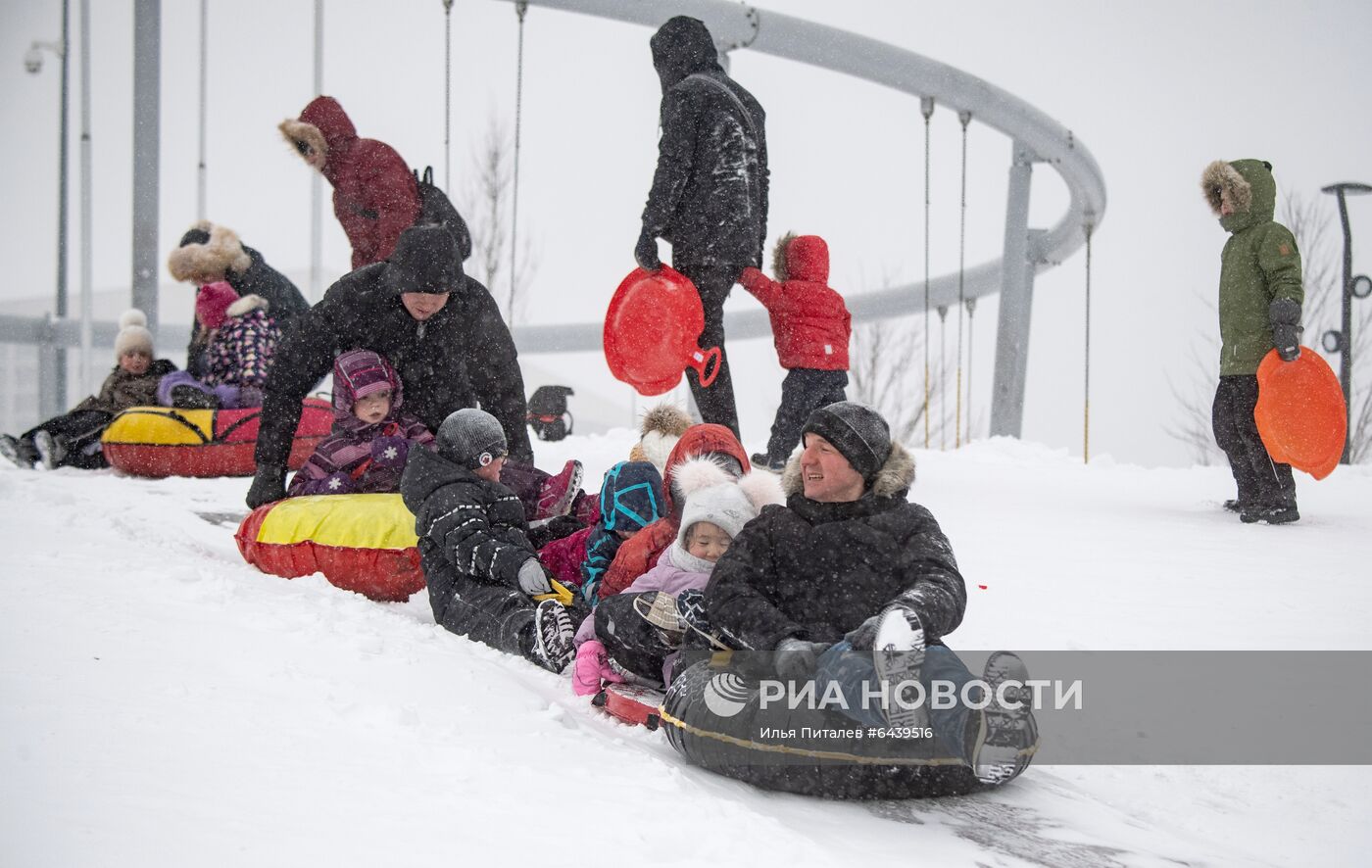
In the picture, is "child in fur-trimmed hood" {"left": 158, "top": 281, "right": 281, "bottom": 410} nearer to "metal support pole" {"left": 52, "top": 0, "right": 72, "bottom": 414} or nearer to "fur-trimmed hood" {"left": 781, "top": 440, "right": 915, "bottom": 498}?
"fur-trimmed hood" {"left": 781, "top": 440, "right": 915, "bottom": 498}

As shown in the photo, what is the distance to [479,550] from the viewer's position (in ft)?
11.9

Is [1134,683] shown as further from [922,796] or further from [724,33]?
[724,33]

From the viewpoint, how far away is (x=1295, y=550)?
192 inches

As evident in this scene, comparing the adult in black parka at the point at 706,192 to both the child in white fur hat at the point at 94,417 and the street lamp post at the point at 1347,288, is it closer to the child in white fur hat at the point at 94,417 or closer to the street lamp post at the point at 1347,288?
the child in white fur hat at the point at 94,417

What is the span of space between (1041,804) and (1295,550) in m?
3.09

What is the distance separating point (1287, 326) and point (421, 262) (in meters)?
4.08

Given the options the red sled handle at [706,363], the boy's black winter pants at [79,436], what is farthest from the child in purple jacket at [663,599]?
the boy's black winter pants at [79,436]

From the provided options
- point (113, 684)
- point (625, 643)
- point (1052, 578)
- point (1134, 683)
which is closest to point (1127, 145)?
point (1052, 578)

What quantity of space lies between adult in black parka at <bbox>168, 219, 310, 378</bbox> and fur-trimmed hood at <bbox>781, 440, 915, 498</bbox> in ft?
17.3

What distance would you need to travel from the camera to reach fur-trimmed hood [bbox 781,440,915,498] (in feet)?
9.43

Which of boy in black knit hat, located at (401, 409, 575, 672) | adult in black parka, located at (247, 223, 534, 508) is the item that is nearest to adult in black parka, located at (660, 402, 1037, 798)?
boy in black knit hat, located at (401, 409, 575, 672)

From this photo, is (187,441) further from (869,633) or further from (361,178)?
(869,633)

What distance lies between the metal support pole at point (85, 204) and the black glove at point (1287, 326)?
11.4 metres

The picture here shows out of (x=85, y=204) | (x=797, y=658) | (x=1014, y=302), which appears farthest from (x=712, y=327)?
(x=85, y=204)
